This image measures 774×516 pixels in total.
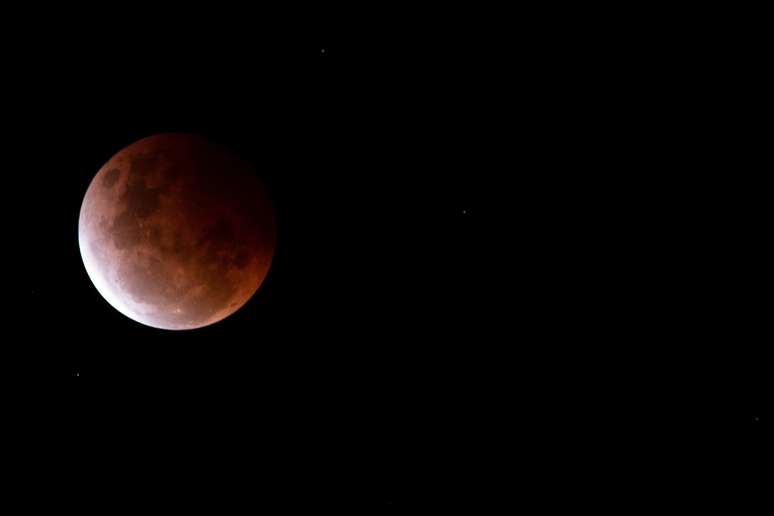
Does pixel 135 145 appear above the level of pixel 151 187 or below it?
above

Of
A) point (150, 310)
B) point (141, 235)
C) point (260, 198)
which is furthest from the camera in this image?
point (260, 198)

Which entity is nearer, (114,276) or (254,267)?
(114,276)

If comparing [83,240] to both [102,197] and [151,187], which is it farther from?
[151,187]

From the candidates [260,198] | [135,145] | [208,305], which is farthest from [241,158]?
[208,305]

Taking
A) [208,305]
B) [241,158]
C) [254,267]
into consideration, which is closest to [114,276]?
[208,305]

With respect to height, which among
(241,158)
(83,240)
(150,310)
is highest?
(241,158)

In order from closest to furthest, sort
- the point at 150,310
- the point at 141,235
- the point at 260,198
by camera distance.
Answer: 1. the point at 141,235
2. the point at 150,310
3. the point at 260,198

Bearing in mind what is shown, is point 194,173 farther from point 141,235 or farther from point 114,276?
point 114,276
